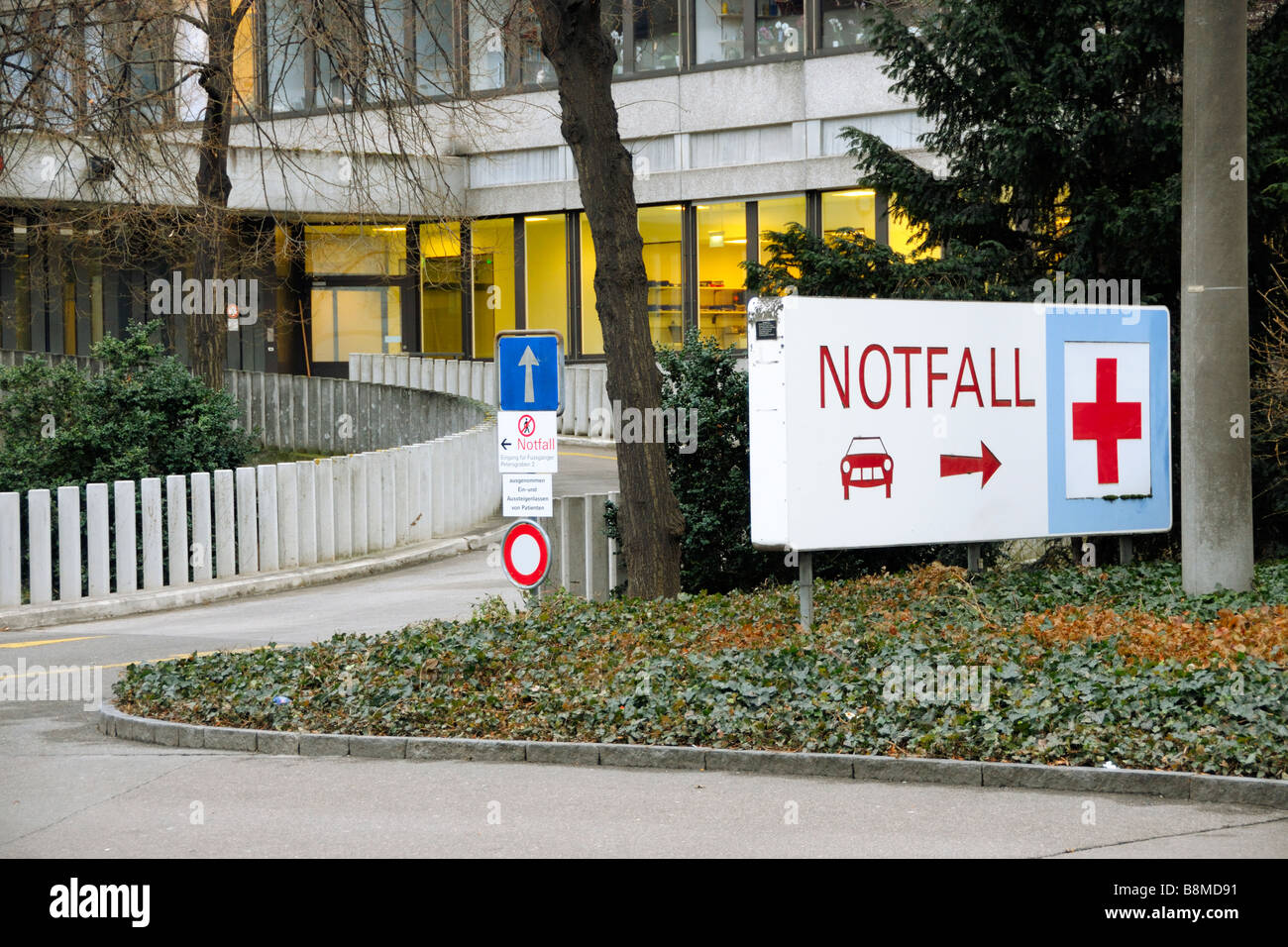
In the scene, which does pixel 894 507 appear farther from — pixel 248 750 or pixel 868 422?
pixel 248 750

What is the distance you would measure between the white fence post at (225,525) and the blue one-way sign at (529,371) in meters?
6.98

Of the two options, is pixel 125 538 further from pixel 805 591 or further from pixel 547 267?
pixel 547 267

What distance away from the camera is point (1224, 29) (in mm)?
11586

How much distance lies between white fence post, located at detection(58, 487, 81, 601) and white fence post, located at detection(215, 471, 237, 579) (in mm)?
1690

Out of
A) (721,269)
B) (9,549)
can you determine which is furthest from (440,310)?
(9,549)

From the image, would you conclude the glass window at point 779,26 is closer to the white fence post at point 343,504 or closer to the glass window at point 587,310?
the glass window at point 587,310

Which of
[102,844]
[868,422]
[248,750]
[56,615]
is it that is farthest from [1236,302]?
[56,615]

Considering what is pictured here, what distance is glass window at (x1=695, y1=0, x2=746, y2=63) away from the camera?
118ft

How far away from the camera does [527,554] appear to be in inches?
466

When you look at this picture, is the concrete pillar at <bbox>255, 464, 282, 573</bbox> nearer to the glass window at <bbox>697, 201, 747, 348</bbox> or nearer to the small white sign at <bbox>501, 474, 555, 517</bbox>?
the small white sign at <bbox>501, 474, 555, 517</bbox>

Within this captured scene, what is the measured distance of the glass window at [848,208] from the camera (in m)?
34.8

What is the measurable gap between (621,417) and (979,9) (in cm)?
660

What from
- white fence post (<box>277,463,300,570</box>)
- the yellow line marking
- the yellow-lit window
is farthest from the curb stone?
the yellow-lit window

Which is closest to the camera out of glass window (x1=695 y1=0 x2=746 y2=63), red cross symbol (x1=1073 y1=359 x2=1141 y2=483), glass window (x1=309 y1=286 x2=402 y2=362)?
red cross symbol (x1=1073 y1=359 x2=1141 y2=483)
